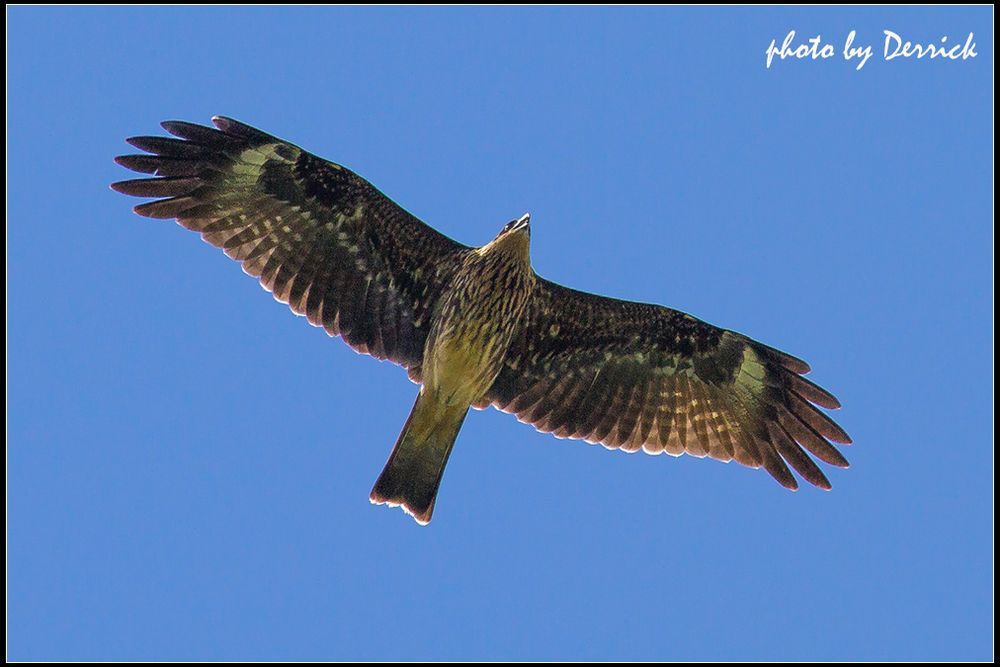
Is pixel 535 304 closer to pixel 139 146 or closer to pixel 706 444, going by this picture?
pixel 706 444

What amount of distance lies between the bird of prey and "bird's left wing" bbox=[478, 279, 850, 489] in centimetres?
1

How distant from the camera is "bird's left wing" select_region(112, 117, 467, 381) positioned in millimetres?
12211

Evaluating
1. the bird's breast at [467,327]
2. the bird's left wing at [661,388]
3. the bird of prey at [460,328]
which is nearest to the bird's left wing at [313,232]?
the bird of prey at [460,328]

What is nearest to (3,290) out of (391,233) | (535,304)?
(391,233)

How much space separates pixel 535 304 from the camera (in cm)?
1270

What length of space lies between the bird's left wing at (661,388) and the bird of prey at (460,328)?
0.5 inches

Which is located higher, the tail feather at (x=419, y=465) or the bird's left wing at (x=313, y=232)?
the bird's left wing at (x=313, y=232)

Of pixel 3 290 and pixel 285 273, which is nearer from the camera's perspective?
pixel 285 273

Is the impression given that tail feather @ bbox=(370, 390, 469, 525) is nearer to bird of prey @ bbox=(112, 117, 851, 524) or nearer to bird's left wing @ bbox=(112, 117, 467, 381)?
bird of prey @ bbox=(112, 117, 851, 524)

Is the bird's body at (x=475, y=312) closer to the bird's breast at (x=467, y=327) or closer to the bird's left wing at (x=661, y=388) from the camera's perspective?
the bird's breast at (x=467, y=327)

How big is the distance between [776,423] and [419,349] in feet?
10.1

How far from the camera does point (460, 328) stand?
40.4 ft

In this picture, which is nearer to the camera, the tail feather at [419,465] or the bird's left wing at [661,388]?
the tail feather at [419,465]

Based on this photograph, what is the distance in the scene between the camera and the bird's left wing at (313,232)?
12211mm
